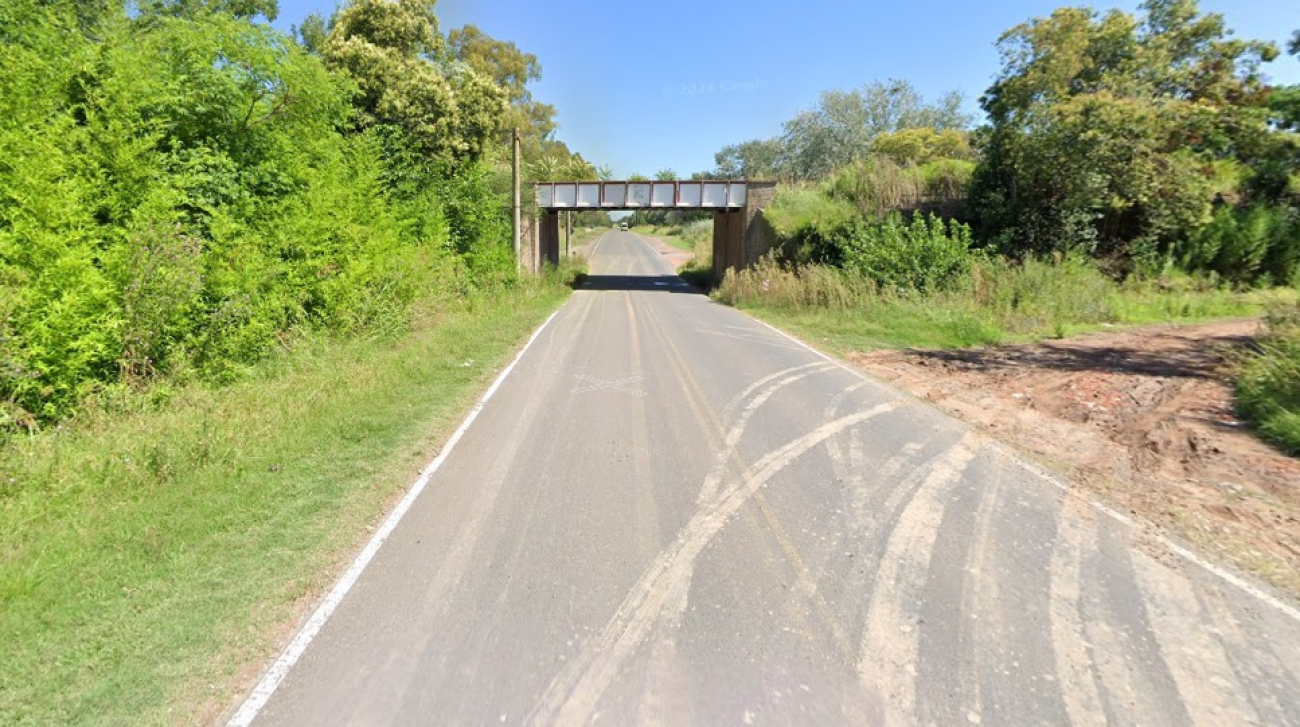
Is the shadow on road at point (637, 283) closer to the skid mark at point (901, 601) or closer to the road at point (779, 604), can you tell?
the road at point (779, 604)

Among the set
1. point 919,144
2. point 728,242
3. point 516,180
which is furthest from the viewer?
point 919,144

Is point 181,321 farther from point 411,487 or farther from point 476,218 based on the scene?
point 476,218

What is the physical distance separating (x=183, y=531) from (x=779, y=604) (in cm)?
415

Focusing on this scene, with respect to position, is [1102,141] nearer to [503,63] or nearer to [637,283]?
[637,283]

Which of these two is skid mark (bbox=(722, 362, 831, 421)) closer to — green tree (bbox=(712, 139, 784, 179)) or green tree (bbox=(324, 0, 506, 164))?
green tree (bbox=(324, 0, 506, 164))

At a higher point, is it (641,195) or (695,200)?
(641,195)

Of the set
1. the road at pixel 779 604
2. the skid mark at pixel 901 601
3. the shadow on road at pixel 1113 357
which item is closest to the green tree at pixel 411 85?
the shadow on road at pixel 1113 357

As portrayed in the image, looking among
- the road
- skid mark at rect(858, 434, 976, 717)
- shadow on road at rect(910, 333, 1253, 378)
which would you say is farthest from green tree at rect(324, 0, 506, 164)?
skid mark at rect(858, 434, 976, 717)

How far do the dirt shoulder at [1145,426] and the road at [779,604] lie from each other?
53 cm

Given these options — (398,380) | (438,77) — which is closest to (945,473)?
(398,380)

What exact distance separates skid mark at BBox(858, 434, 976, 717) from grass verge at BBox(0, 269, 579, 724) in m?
3.16

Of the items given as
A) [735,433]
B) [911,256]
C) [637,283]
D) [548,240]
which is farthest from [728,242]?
[735,433]

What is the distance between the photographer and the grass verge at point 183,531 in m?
2.99

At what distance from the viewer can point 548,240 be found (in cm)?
4028
